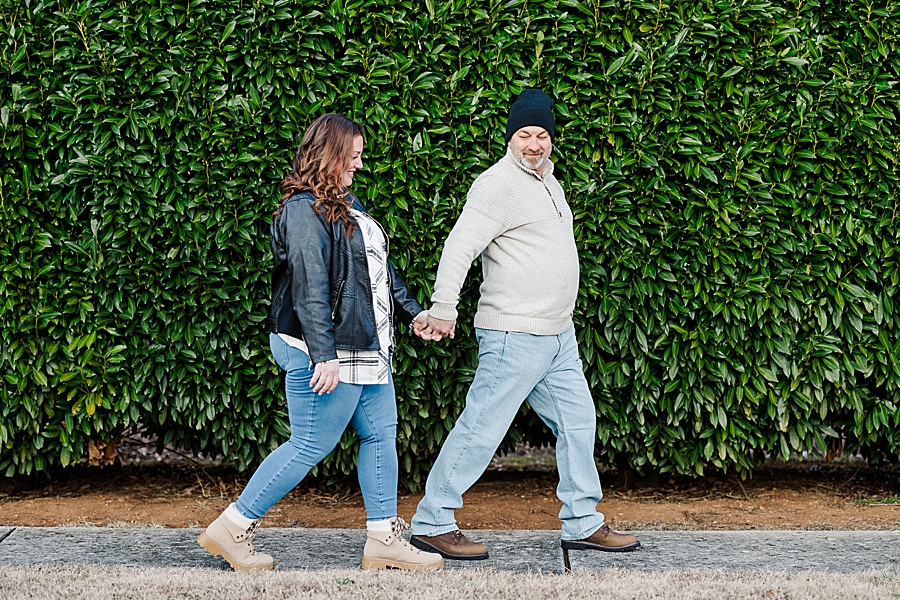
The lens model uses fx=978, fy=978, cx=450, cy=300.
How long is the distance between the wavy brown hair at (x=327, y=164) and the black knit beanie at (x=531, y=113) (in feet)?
2.28

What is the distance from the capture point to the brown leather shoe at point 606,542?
4.20m

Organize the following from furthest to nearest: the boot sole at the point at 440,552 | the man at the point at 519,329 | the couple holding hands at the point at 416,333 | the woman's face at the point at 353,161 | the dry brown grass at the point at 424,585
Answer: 1. the boot sole at the point at 440,552
2. the man at the point at 519,329
3. the woman's face at the point at 353,161
4. the couple holding hands at the point at 416,333
5. the dry brown grass at the point at 424,585

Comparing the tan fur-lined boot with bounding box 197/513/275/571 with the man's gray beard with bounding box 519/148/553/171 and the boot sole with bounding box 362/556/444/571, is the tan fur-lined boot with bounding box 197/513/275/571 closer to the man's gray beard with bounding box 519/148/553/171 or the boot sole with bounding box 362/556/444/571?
the boot sole with bounding box 362/556/444/571

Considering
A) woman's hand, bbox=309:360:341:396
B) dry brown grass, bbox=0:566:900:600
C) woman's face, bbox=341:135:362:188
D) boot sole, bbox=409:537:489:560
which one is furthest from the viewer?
boot sole, bbox=409:537:489:560

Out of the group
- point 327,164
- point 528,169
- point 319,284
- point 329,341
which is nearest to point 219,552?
point 329,341

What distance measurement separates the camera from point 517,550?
426 cm

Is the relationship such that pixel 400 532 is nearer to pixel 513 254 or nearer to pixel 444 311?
pixel 444 311

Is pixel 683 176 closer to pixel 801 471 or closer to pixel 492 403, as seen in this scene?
pixel 492 403

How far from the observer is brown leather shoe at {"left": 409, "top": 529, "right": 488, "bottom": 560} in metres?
4.12

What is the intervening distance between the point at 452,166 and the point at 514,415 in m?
1.29

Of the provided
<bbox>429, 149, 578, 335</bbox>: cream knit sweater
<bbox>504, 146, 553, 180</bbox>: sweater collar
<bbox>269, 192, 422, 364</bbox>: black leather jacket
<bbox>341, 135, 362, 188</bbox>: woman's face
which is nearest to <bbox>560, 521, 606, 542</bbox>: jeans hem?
<bbox>429, 149, 578, 335</bbox>: cream knit sweater

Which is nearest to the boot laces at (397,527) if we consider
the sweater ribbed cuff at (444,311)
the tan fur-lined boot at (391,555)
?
the tan fur-lined boot at (391,555)

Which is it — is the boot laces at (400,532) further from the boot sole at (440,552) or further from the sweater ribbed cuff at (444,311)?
the sweater ribbed cuff at (444,311)

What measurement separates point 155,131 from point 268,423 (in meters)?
1.55
